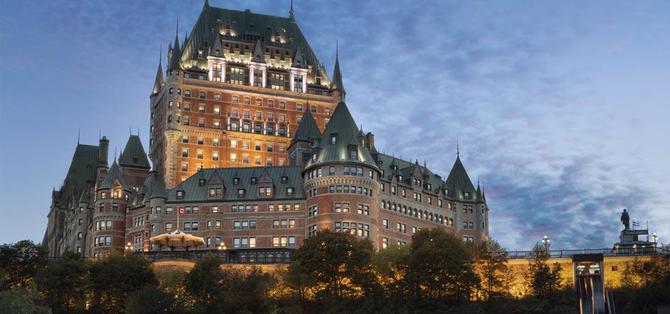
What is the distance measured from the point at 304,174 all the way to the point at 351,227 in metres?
14.0

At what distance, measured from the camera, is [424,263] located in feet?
520

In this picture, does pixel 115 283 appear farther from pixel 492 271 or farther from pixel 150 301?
pixel 492 271

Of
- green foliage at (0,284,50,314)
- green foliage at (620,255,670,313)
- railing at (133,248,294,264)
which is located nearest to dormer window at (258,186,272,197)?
railing at (133,248,294,264)

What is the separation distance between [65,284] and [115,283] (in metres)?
6.88

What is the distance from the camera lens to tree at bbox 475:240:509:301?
16224 centimetres

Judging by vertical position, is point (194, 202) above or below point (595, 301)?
above

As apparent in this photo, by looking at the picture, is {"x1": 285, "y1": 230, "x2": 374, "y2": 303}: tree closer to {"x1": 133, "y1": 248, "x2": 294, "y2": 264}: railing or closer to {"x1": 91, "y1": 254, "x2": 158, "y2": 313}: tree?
{"x1": 133, "y1": 248, "x2": 294, "y2": 264}: railing

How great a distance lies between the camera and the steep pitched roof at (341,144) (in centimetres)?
19138

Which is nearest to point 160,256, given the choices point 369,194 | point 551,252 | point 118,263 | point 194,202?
point 118,263

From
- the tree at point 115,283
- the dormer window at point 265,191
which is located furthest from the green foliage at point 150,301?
the dormer window at point 265,191

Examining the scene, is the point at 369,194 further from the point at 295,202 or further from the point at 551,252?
the point at 551,252

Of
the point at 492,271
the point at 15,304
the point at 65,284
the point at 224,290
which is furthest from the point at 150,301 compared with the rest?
the point at 492,271

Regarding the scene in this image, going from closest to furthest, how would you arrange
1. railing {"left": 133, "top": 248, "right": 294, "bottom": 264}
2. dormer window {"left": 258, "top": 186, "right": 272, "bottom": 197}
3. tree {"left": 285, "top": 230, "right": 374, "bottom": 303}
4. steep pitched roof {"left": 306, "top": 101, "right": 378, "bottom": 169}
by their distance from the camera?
tree {"left": 285, "top": 230, "right": 374, "bottom": 303}
railing {"left": 133, "top": 248, "right": 294, "bottom": 264}
steep pitched roof {"left": 306, "top": 101, "right": 378, "bottom": 169}
dormer window {"left": 258, "top": 186, "right": 272, "bottom": 197}

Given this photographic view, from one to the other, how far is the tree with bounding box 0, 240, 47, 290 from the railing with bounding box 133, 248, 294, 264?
48.5 ft
